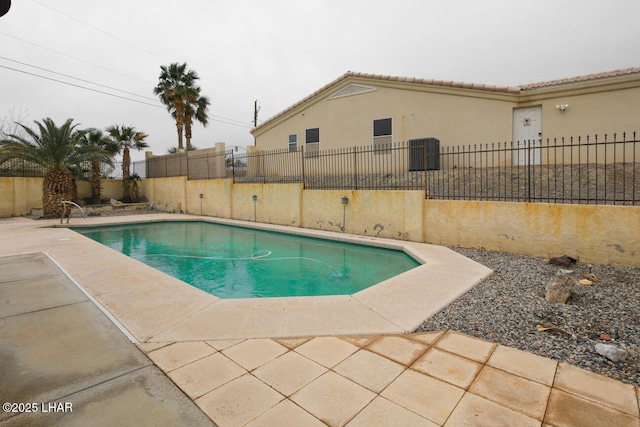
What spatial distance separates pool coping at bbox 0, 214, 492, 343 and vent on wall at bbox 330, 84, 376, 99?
9.88m

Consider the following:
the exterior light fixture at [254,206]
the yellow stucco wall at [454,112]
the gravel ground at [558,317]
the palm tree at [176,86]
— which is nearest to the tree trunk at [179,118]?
the palm tree at [176,86]

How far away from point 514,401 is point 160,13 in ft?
62.4

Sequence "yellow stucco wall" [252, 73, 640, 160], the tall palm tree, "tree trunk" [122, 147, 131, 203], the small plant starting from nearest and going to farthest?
"yellow stucco wall" [252, 73, 640, 160]
"tree trunk" [122, 147, 131, 203]
the small plant
the tall palm tree

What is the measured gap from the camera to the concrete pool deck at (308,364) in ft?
6.95

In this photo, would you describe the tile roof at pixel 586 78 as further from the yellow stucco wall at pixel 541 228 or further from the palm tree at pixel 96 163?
the palm tree at pixel 96 163

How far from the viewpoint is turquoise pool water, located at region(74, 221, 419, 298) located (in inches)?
240

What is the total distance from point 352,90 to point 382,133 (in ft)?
8.50

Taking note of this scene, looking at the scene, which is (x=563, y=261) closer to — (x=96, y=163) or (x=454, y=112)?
(x=454, y=112)

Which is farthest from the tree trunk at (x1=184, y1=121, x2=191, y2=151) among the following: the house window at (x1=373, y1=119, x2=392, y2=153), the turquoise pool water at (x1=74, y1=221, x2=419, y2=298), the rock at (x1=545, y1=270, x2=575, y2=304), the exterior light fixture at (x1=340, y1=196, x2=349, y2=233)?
the rock at (x1=545, y1=270, x2=575, y2=304)

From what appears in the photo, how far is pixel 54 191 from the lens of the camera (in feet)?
47.0

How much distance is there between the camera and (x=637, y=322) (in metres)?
3.45

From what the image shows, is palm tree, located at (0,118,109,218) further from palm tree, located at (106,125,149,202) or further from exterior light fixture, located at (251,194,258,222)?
exterior light fixture, located at (251,194,258,222)

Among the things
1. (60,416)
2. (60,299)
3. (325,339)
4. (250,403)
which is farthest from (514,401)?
(60,299)

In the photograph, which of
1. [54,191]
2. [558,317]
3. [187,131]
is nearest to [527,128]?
[558,317]
